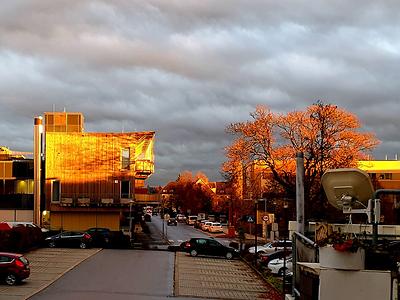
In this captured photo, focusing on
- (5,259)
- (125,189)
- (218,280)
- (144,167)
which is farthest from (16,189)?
(5,259)

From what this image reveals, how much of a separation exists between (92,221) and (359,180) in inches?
2046

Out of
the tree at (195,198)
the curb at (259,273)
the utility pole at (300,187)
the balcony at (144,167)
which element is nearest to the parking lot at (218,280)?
the curb at (259,273)

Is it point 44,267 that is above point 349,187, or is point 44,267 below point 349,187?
below

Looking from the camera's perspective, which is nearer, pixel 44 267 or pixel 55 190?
pixel 44 267

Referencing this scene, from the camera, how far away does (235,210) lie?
79.1 metres

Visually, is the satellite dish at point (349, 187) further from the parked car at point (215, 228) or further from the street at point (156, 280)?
the parked car at point (215, 228)

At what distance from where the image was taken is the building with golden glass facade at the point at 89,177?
187 ft

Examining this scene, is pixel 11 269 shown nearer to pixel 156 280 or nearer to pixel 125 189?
pixel 156 280

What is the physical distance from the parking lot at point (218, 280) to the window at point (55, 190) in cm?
1981

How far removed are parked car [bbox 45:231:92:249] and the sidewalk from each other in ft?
3.81

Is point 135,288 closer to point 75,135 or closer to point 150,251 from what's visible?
point 150,251

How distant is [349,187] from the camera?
816 cm

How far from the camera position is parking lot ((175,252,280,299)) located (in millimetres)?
26802

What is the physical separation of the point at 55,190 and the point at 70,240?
1366 cm
